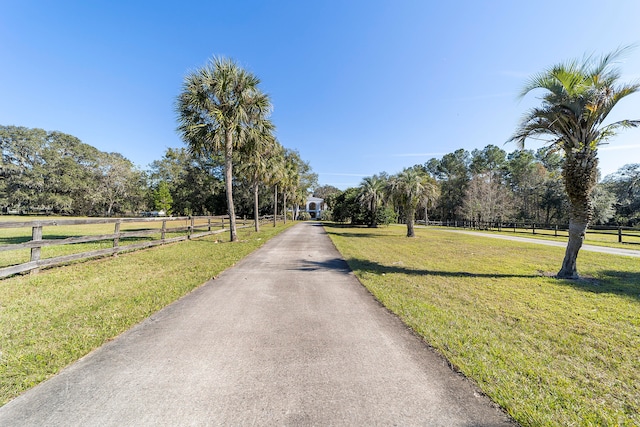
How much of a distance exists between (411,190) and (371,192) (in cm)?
829

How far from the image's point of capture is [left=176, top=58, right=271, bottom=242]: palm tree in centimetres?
1269

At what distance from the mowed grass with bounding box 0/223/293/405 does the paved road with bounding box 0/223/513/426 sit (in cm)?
26

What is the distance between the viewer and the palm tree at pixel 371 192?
91.3 feet

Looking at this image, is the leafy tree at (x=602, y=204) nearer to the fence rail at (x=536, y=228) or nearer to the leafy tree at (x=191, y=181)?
the fence rail at (x=536, y=228)

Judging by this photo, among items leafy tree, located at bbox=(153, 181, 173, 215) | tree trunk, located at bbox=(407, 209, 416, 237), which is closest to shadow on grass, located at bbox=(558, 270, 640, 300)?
tree trunk, located at bbox=(407, 209, 416, 237)

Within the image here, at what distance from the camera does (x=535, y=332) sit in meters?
3.59

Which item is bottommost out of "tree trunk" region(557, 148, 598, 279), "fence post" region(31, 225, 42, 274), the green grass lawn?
Result: the green grass lawn

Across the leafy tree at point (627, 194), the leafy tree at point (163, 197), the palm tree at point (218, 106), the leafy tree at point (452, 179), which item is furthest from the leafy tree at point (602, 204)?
the leafy tree at point (163, 197)

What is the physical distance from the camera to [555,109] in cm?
691

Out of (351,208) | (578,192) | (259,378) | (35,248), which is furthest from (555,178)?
(351,208)

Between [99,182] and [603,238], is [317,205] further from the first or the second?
[603,238]

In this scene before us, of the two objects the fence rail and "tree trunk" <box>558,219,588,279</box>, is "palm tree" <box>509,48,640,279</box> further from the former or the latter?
the fence rail

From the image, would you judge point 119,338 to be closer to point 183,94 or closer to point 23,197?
point 183,94

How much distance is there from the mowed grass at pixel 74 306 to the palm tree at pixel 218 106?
277 inches
